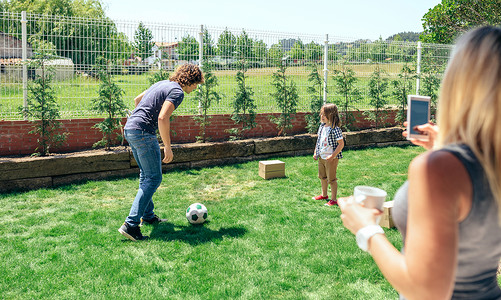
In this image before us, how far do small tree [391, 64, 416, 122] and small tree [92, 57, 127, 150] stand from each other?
25.2 feet

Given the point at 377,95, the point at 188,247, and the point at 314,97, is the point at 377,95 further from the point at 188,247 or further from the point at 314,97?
the point at 188,247

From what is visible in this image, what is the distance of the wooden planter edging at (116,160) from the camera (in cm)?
739

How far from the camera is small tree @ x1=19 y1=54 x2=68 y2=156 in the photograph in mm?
8031

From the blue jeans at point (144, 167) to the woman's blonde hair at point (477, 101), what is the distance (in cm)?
436

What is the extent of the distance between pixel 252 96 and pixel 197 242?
591cm

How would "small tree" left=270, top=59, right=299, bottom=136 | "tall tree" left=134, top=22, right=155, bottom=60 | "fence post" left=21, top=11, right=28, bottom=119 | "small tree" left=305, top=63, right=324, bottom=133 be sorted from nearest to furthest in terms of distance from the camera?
"fence post" left=21, top=11, right=28, bottom=119 < "tall tree" left=134, top=22, right=155, bottom=60 < "small tree" left=270, top=59, right=299, bottom=136 < "small tree" left=305, top=63, right=324, bottom=133

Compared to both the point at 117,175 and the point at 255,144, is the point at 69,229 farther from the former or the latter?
the point at 255,144

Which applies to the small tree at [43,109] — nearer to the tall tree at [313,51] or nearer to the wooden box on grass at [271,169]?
the wooden box on grass at [271,169]

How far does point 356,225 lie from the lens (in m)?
1.60

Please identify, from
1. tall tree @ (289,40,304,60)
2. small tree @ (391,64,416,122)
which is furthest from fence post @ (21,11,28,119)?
small tree @ (391,64,416,122)

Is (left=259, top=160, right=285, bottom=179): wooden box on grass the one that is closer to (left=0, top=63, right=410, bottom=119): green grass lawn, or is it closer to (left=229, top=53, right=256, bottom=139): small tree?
(left=229, top=53, right=256, bottom=139): small tree

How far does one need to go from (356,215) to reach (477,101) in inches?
23.3

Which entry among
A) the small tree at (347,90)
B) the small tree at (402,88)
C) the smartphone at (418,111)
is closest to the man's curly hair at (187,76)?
the smartphone at (418,111)

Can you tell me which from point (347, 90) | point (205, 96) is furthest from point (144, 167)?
point (347, 90)
